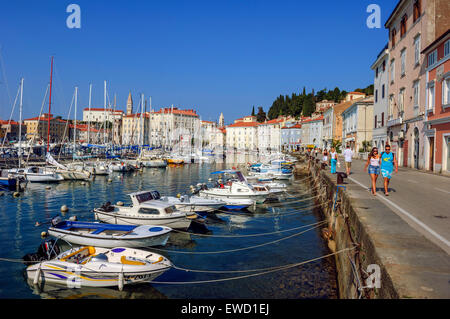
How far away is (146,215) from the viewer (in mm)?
18719

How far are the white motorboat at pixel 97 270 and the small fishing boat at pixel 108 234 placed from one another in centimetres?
219

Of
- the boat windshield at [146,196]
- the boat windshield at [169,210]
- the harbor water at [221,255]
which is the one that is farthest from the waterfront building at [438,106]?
the boat windshield at [146,196]

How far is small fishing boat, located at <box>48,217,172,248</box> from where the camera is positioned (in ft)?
49.0

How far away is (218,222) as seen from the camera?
2208 cm

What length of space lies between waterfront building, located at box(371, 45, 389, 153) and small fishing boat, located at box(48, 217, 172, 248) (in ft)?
103

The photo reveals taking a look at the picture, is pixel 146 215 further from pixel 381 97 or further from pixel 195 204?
pixel 381 97

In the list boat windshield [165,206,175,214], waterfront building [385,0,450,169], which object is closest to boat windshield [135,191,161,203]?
boat windshield [165,206,175,214]

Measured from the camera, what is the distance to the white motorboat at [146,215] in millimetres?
18562

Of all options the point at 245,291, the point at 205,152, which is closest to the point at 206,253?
the point at 245,291

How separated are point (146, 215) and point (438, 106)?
22082 millimetres

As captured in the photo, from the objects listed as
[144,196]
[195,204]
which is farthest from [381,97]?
[144,196]

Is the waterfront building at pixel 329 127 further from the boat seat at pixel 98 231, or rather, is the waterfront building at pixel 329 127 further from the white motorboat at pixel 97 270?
the white motorboat at pixel 97 270

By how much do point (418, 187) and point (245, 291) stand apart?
38.2 feet
